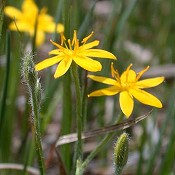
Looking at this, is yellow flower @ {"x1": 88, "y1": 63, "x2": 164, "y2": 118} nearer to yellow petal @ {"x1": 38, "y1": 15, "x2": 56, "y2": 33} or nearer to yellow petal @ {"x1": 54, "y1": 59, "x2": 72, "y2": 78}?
yellow petal @ {"x1": 54, "y1": 59, "x2": 72, "y2": 78}

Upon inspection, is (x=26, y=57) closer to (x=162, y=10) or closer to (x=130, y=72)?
(x=130, y=72)

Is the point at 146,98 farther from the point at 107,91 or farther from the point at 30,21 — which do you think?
the point at 30,21

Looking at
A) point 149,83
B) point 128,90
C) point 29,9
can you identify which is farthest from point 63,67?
point 29,9

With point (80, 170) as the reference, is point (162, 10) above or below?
above

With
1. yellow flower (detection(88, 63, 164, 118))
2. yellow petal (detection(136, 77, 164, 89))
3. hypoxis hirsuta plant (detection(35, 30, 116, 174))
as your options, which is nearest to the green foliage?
hypoxis hirsuta plant (detection(35, 30, 116, 174))

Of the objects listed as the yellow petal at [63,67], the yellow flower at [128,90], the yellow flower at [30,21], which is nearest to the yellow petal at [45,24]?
the yellow flower at [30,21]

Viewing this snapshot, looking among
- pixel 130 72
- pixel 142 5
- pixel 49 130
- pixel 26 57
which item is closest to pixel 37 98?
pixel 26 57
